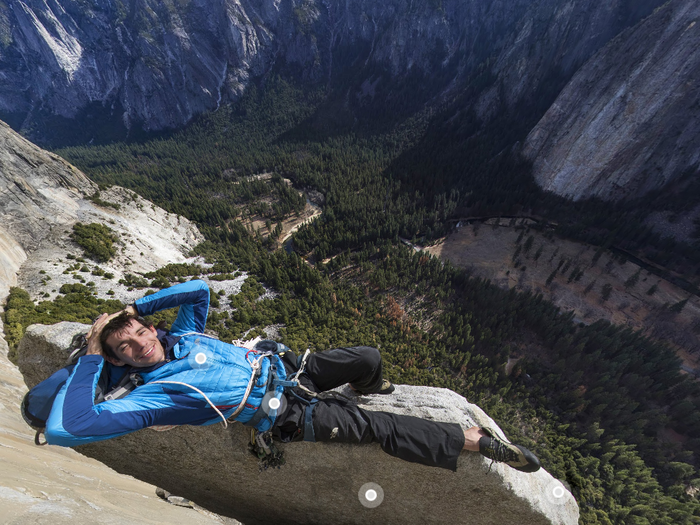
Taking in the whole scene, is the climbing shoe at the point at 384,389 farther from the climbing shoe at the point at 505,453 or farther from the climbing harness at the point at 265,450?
the climbing shoe at the point at 505,453

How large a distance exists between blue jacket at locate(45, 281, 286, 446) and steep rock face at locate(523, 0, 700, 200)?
4416 cm

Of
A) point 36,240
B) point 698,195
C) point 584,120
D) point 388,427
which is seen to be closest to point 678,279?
point 698,195

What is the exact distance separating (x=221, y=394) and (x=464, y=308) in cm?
2123

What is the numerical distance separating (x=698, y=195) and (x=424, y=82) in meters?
76.0

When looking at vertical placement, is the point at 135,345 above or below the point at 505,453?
above

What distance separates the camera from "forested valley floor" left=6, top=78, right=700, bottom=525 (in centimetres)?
1308

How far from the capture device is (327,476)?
490 centimetres

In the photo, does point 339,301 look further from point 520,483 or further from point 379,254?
point 520,483

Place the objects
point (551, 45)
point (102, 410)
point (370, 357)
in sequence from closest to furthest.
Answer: point (102, 410) → point (370, 357) → point (551, 45)

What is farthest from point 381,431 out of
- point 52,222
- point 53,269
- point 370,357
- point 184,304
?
point 52,222

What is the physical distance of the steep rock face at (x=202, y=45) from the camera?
8381cm

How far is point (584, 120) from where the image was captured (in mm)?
32906

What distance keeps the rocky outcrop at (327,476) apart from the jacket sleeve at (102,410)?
1.38m

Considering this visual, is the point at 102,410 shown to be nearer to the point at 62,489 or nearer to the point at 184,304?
the point at 62,489
